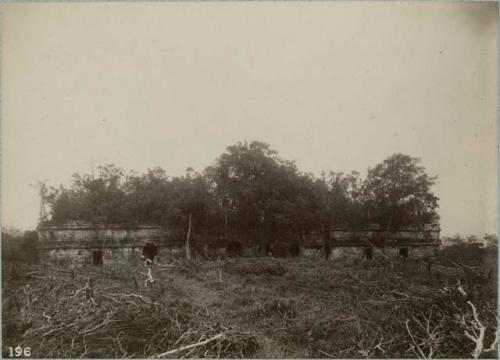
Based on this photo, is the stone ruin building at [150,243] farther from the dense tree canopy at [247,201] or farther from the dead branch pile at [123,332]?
the dead branch pile at [123,332]

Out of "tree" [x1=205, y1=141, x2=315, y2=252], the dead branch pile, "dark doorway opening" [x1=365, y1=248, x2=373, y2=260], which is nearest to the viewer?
the dead branch pile

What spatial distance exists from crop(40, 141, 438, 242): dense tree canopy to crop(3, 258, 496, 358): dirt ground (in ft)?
32.0

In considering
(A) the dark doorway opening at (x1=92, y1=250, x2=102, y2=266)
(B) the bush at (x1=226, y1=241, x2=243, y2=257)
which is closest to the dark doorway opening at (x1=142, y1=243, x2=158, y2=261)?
(A) the dark doorway opening at (x1=92, y1=250, x2=102, y2=266)

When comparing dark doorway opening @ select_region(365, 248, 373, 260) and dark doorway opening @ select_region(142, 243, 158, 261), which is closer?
dark doorway opening @ select_region(142, 243, 158, 261)

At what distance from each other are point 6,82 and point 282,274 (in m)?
10.6

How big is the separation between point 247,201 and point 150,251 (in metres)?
6.54

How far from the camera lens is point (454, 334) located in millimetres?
7434

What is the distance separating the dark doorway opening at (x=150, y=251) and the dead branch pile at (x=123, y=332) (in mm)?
12532

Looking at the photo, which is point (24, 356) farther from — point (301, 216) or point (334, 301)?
point (301, 216)

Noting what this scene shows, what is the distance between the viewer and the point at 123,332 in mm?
7020

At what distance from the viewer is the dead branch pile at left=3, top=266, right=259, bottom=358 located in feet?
22.3

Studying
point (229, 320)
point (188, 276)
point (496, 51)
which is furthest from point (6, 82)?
point (496, 51)

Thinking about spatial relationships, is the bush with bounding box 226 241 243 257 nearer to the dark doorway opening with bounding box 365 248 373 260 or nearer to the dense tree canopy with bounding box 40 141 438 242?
the dense tree canopy with bounding box 40 141 438 242

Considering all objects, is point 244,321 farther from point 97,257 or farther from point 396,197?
point 396,197
